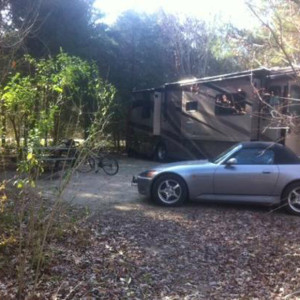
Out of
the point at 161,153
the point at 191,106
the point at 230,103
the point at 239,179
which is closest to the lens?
the point at 239,179

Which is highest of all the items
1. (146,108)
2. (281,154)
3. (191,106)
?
(146,108)

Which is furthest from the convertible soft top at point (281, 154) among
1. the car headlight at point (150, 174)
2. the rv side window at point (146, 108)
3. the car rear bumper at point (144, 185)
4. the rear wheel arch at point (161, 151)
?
the rv side window at point (146, 108)

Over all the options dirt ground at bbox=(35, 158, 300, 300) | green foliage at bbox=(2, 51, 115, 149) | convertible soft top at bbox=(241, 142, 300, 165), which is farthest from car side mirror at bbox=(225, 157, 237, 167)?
green foliage at bbox=(2, 51, 115, 149)

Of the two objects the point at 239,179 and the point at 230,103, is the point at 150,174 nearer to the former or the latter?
the point at 239,179

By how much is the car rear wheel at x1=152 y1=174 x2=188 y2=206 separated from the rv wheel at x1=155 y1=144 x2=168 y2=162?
8.65 meters

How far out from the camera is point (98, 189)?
35.0ft

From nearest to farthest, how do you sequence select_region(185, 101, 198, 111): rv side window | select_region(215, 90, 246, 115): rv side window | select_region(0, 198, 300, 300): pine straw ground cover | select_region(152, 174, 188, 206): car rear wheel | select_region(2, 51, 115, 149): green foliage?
select_region(0, 198, 300, 300): pine straw ground cover
select_region(2, 51, 115, 149): green foliage
select_region(152, 174, 188, 206): car rear wheel
select_region(215, 90, 246, 115): rv side window
select_region(185, 101, 198, 111): rv side window

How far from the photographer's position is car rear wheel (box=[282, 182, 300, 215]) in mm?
8336

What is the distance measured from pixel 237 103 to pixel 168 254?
7753mm

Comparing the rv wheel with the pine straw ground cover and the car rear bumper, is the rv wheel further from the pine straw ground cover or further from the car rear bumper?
the pine straw ground cover

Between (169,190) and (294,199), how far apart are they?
228cm

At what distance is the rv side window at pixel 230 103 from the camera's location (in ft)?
42.1

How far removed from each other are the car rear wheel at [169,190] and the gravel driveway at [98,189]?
0.70 metres

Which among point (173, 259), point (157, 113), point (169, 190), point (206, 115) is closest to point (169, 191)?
point (169, 190)
